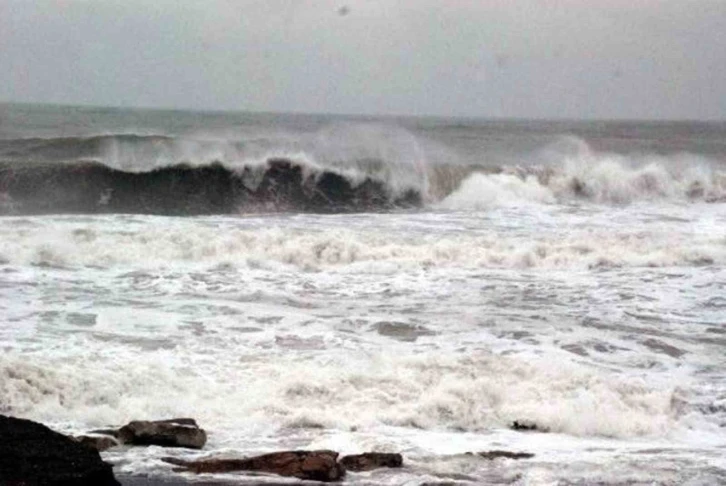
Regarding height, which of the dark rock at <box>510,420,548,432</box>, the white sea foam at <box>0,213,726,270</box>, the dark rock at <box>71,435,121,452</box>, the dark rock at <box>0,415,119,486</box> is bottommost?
the dark rock at <box>510,420,548,432</box>

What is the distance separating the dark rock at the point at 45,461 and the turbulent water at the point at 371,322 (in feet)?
3.39

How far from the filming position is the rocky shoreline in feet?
17.2

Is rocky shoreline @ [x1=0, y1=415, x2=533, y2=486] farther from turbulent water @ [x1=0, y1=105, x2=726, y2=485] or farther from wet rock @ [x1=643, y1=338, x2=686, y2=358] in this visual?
wet rock @ [x1=643, y1=338, x2=686, y2=358]

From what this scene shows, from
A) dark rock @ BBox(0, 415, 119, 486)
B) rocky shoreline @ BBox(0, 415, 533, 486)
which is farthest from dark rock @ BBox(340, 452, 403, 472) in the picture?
dark rock @ BBox(0, 415, 119, 486)

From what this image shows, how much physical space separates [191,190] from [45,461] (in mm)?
19338

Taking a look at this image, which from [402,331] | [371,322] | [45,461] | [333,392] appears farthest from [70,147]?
[45,461]

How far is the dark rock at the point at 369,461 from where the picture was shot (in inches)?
271

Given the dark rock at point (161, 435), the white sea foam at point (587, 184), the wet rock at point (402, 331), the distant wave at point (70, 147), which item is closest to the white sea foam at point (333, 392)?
the dark rock at point (161, 435)

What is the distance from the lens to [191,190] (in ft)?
80.0

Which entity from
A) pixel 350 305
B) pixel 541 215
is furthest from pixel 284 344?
pixel 541 215

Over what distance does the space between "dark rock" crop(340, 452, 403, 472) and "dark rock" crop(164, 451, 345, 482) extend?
0.10 metres

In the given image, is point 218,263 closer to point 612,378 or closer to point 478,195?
point 612,378

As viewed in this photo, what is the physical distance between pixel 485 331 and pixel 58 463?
6713mm

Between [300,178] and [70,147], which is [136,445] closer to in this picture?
[300,178]
